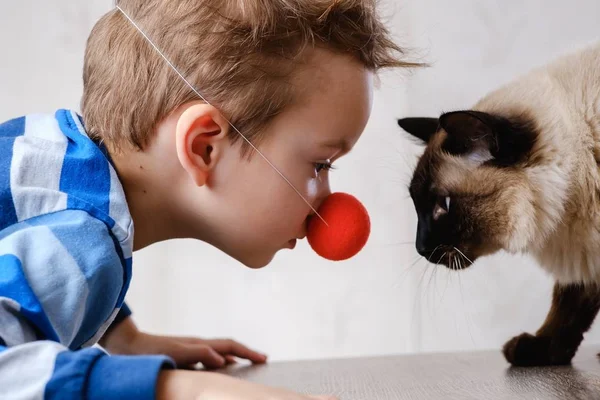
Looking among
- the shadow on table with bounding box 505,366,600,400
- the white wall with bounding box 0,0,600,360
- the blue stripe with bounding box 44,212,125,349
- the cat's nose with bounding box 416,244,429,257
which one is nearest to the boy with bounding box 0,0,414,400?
the blue stripe with bounding box 44,212,125,349

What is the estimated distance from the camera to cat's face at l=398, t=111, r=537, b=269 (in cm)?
101

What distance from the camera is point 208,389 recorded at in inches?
21.3

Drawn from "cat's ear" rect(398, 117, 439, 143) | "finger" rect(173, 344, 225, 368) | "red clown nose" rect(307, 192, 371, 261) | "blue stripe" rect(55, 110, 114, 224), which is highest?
"cat's ear" rect(398, 117, 439, 143)

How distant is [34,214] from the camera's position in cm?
70

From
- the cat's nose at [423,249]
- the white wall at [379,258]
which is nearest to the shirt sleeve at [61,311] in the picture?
the cat's nose at [423,249]

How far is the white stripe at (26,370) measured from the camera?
52cm

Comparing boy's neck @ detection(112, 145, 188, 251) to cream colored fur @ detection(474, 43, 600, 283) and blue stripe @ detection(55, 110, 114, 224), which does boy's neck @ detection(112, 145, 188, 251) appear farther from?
cream colored fur @ detection(474, 43, 600, 283)

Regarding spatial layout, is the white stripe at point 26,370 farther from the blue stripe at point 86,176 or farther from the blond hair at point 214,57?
the blond hair at point 214,57

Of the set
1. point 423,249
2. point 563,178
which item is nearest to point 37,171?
point 423,249

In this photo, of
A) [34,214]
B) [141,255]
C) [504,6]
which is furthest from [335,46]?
[141,255]

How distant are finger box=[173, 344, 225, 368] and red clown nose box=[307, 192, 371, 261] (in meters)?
0.29

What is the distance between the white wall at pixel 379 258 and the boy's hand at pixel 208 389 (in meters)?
1.04

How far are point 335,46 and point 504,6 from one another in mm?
816

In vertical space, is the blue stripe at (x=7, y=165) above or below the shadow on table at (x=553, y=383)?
above
